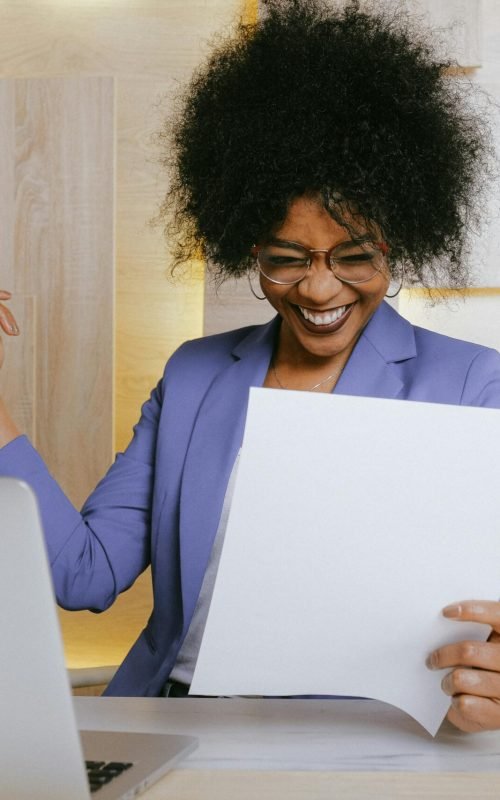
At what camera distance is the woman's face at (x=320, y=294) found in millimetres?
1413

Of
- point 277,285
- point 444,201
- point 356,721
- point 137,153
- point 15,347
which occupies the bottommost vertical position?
point 356,721

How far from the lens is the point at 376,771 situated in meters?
0.93

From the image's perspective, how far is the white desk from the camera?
88 cm

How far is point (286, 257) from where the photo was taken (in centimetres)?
143

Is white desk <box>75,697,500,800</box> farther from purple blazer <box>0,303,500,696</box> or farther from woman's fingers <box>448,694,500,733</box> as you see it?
purple blazer <box>0,303,500,696</box>

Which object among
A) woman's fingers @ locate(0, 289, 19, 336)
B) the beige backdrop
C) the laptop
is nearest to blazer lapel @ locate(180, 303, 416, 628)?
woman's fingers @ locate(0, 289, 19, 336)

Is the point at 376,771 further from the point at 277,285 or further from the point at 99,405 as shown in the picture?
the point at 99,405

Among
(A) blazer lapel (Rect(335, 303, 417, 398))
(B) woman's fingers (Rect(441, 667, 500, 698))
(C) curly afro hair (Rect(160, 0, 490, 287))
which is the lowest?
(B) woman's fingers (Rect(441, 667, 500, 698))

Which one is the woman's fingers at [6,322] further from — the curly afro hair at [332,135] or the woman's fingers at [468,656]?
the woman's fingers at [468,656]

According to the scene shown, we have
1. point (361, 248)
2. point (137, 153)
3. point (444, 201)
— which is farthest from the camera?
point (137, 153)

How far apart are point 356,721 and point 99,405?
1.93 m

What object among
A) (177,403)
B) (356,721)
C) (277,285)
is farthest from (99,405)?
(356,721)

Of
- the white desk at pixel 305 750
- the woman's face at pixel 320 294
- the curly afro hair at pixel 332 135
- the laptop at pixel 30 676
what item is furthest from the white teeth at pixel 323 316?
the laptop at pixel 30 676

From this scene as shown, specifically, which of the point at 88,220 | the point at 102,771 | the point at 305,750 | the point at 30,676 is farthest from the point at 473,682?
the point at 88,220
